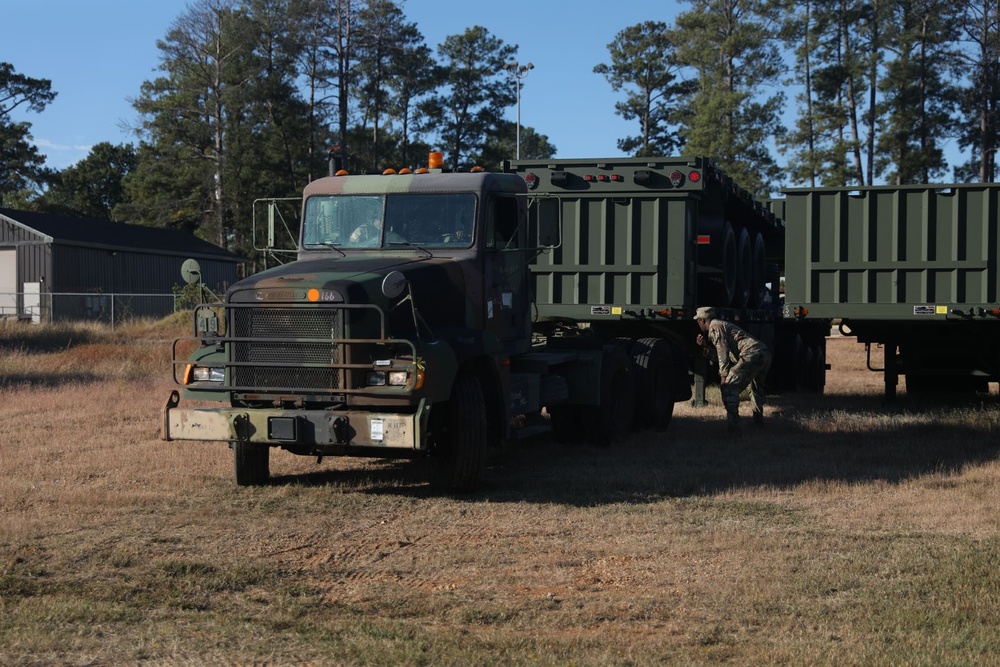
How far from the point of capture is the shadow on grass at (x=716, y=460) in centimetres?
952

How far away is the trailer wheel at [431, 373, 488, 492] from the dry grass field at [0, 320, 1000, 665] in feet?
0.61

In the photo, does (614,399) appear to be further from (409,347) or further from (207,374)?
(207,374)

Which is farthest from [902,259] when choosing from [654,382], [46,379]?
[46,379]

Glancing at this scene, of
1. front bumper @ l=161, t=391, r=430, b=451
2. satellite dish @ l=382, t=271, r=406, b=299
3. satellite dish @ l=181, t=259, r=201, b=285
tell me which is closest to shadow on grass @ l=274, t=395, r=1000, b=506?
front bumper @ l=161, t=391, r=430, b=451

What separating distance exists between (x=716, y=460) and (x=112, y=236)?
122ft

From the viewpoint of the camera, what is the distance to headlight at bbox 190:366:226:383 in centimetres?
905

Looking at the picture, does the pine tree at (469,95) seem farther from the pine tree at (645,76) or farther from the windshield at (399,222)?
the windshield at (399,222)

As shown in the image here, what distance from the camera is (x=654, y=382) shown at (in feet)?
42.8

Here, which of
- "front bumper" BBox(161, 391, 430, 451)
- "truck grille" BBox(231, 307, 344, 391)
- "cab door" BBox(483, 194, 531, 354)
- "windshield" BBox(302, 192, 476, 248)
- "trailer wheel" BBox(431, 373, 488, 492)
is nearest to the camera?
"front bumper" BBox(161, 391, 430, 451)

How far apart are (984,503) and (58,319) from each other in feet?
113

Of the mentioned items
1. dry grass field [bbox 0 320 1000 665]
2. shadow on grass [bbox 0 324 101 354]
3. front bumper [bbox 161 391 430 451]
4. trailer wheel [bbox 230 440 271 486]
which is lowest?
dry grass field [bbox 0 320 1000 665]

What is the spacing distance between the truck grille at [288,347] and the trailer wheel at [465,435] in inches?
37.5

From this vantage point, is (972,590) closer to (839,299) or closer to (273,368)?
(273,368)

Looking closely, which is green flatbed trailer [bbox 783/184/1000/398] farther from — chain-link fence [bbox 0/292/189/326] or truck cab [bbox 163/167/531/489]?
chain-link fence [bbox 0/292/189/326]
